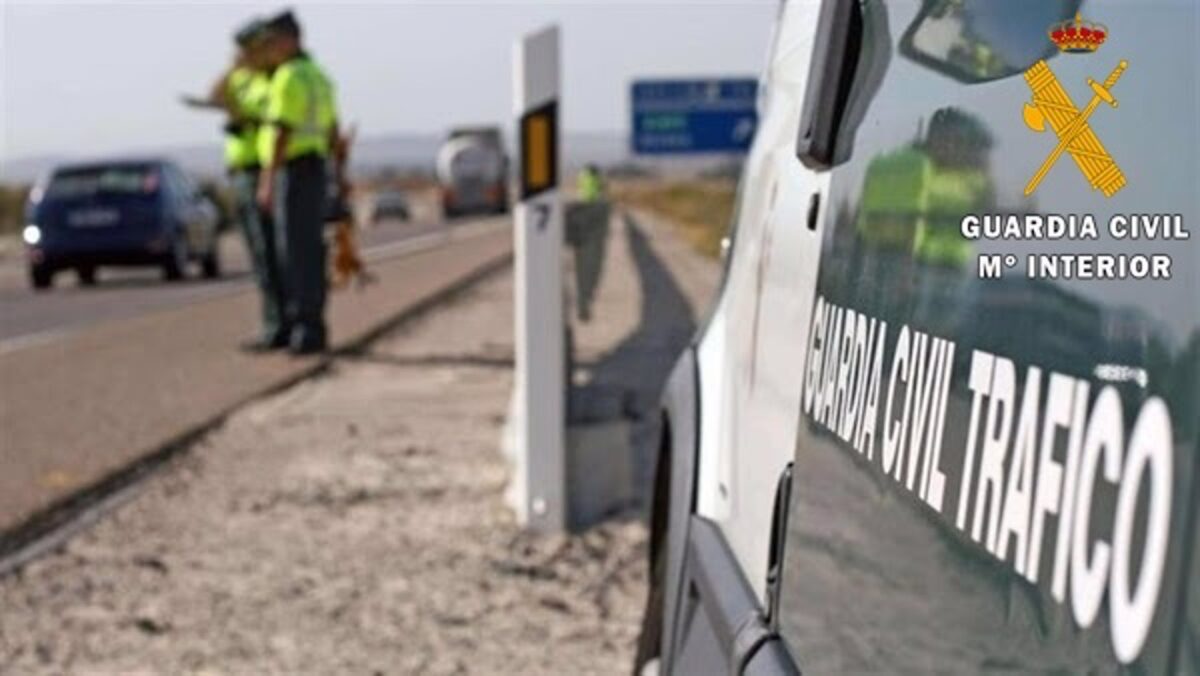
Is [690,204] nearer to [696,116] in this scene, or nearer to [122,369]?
[696,116]

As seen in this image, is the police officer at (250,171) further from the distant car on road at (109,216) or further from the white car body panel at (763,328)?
the distant car on road at (109,216)

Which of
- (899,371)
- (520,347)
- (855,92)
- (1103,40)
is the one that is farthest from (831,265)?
(520,347)

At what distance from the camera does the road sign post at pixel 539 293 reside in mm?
7684

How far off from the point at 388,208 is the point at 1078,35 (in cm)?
9377

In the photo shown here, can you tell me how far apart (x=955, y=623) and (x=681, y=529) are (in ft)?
6.95

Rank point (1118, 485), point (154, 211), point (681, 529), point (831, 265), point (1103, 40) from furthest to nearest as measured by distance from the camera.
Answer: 1. point (154, 211)
2. point (681, 529)
3. point (831, 265)
4. point (1103, 40)
5. point (1118, 485)

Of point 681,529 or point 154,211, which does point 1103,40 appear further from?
point 154,211

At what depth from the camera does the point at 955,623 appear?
2121 millimetres

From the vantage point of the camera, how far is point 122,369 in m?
15.0

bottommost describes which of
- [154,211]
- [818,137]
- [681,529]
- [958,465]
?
[154,211]

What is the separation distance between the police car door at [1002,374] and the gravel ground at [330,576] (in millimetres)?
3576

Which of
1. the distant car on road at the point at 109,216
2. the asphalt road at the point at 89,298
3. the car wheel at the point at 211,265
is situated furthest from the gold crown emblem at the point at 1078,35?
the car wheel at the point at 211,265

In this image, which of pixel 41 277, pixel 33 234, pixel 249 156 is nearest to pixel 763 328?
pixel 249 156

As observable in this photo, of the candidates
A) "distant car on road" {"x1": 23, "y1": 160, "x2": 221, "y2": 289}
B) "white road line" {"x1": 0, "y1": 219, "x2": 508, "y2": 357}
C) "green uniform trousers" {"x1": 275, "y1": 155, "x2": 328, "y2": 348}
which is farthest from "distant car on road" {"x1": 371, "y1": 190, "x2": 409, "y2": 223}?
"green uniform trousers" {"x1": 275, "y1": 155, "x2": 328, "y2": 348}
